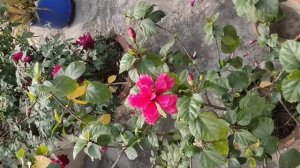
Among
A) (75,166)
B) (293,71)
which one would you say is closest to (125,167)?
(75,166)

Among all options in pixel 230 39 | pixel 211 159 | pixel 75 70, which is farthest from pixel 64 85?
pixel 230 39

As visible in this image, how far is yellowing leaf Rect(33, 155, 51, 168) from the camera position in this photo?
4.05ft

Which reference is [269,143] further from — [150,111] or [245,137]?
[150,111]

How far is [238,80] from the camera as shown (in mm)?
1201

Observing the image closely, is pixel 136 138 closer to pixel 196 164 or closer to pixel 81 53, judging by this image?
pixel 196 164

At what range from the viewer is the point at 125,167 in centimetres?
215

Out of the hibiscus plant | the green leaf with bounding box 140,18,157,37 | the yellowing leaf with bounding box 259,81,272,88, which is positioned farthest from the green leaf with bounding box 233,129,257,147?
the green leaf with bounding box 140,18,157,37

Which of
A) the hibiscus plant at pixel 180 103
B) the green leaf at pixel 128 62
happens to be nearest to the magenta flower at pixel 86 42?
the hibiscus plant at pixel 180 103

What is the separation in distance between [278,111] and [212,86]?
449 millimetres

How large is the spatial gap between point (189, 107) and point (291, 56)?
0.27m

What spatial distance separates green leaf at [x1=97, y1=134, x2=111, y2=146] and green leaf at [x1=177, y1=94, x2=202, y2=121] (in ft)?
1.18

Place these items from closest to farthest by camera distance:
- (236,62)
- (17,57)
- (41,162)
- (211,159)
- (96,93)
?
(211,159) → (96,93) → (41,162) → (236,62) → (17,57)

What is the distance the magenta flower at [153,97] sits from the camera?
3.26ft

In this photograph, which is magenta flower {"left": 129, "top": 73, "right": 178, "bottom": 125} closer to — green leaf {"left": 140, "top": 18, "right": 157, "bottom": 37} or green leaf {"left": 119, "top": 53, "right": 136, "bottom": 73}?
green leaf {"left": 119, "top": 53, "right": 136, "bottom": 73}
